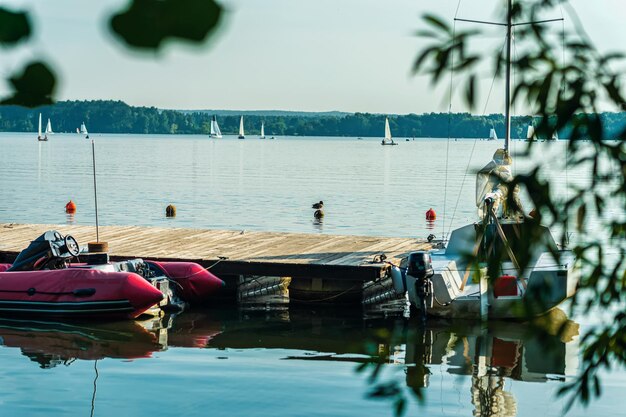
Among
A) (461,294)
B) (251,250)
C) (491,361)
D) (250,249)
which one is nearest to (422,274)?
(461,294)

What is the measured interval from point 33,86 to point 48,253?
50.9 ft

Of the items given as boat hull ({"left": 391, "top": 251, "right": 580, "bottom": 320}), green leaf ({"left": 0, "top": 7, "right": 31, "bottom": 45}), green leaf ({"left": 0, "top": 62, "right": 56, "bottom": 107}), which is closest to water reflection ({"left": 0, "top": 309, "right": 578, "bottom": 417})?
boat hull ({"left": 391, "top": 251, "right": 580, "bottom": 320})

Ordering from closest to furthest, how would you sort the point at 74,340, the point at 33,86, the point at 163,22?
the point at 163,22 → the point at 33,86 → the point at 74,340

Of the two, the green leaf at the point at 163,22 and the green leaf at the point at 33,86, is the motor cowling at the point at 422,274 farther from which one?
the green leaf at the point at 163,22

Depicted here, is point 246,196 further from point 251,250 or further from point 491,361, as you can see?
point 491,361

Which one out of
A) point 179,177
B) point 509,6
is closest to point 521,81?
point 509,6

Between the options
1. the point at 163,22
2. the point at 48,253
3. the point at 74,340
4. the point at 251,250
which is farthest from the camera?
the point at 251,250

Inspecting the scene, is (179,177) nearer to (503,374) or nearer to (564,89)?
(503,374)

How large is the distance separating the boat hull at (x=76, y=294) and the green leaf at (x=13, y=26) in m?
14.4

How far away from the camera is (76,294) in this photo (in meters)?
15.7

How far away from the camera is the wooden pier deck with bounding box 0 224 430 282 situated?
1723cm

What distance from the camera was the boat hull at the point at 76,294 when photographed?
15.5m

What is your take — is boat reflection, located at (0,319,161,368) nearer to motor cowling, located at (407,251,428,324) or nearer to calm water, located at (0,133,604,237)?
motor cowling, located at (407,251,428,324)

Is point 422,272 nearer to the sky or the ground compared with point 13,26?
nearer to the ground
